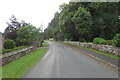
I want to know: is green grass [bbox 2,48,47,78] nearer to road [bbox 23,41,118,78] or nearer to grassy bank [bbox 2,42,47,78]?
grassy bank [bbox 2,42,47,78]

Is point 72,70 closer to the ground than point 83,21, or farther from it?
closer to the ground

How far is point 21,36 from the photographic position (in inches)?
977

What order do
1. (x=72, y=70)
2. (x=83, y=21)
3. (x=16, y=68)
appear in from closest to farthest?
(x=72, y=70), (x=16, y=68), (x=83, y=21)

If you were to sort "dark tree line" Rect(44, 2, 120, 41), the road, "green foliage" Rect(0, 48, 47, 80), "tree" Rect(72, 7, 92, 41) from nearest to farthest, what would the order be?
the road, "green foliage" Rect(0, 48, 47, 80), "tree" Rect(72, 7, 92, 41), "dark tree line" Rect(44, 2, 120, 41)

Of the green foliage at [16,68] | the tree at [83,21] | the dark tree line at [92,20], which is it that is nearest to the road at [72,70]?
the green foliage at [16,68]

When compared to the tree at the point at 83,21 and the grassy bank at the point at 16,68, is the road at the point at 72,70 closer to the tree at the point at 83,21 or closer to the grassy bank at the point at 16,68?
the grassy bank at the point at 16,68

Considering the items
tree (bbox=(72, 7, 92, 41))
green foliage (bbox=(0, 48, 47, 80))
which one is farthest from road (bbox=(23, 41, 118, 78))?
tree (bbox=(72, 7, 92, 41))

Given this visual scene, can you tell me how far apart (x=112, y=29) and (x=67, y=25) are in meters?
11.3

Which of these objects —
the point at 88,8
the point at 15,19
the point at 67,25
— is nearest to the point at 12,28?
the point at 15,19

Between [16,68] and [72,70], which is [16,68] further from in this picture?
[72,70]

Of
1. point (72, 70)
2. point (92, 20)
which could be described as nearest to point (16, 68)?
point (72, 70)

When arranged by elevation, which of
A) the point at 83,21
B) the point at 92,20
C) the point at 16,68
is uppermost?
the point at 92,20

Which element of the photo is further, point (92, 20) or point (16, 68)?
point (92, 20)

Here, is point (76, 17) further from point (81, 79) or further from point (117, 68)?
point (81, 79)
